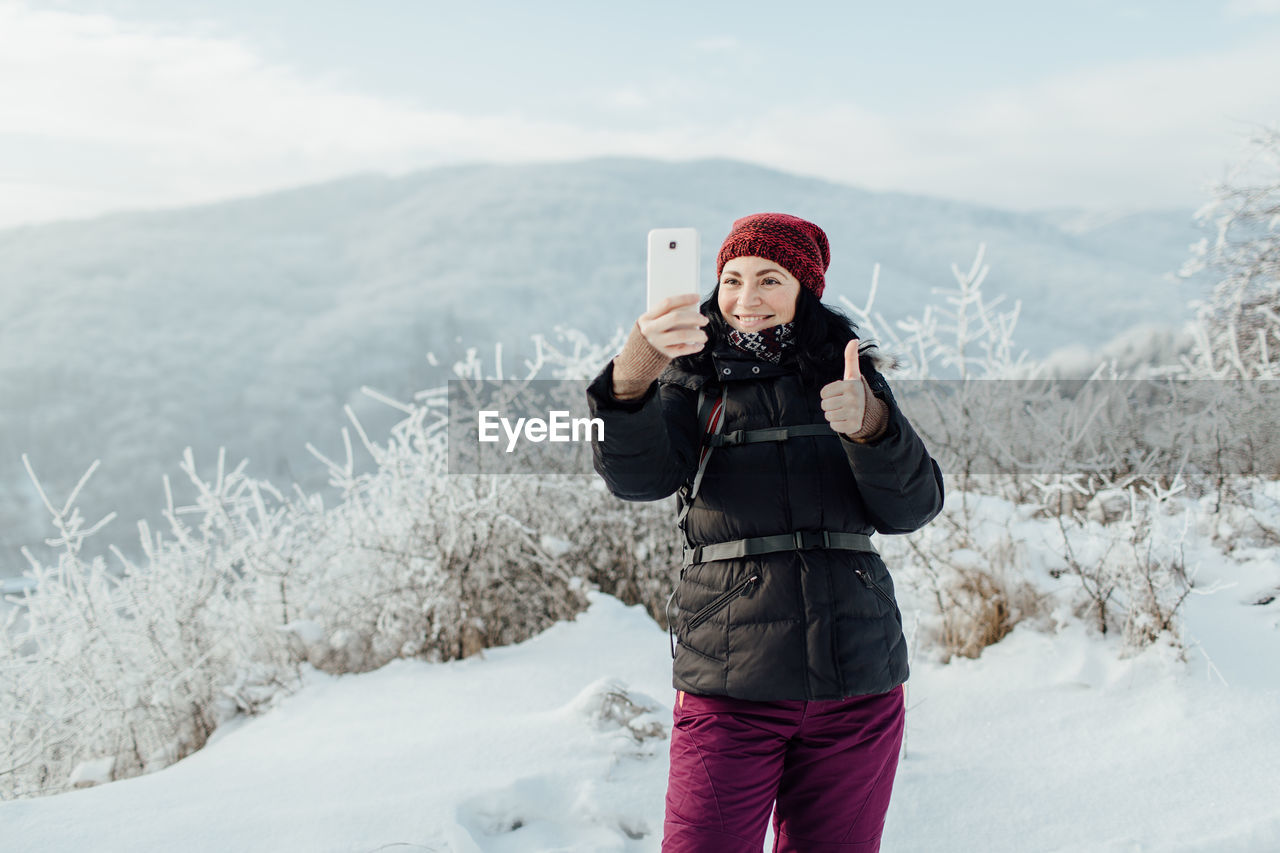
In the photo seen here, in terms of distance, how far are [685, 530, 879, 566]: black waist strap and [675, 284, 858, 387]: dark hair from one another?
0.95 feet

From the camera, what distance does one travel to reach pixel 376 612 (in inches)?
169

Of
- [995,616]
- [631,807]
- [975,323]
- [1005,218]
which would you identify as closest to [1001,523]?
[995,616]

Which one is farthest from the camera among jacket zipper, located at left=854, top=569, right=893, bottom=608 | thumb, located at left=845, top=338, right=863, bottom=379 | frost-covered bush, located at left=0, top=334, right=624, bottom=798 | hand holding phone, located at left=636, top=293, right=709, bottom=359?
frost-covered bush, located at left=0, top=334, right=624, bottom=798

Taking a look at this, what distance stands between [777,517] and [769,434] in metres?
0.15

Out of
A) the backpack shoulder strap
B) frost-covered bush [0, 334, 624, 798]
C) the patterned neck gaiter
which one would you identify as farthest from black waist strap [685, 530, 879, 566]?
frost-covered bush [0, 334, 624, 798]

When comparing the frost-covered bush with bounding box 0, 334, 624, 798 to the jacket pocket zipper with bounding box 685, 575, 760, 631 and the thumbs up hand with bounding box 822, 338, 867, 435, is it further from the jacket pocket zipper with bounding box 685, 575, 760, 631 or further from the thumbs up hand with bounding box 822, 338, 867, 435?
the thumbs up hand with bounding box 822, 338, 867, 435

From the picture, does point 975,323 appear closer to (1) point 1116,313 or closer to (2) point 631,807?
(2) point 631,807

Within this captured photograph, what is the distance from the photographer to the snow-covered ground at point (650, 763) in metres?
2.26

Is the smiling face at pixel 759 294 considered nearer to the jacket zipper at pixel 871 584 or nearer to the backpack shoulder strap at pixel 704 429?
the backpack shoulder strap at pixel 704 429

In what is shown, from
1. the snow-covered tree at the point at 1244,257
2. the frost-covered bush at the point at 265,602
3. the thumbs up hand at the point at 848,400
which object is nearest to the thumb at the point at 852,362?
the thumbs up hand at the point at 848,400

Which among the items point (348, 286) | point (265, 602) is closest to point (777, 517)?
point (265, 602)

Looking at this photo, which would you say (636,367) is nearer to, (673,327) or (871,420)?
(673,327)

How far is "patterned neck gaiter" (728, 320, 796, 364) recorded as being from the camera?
159 centimetres

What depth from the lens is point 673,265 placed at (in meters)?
1.38
